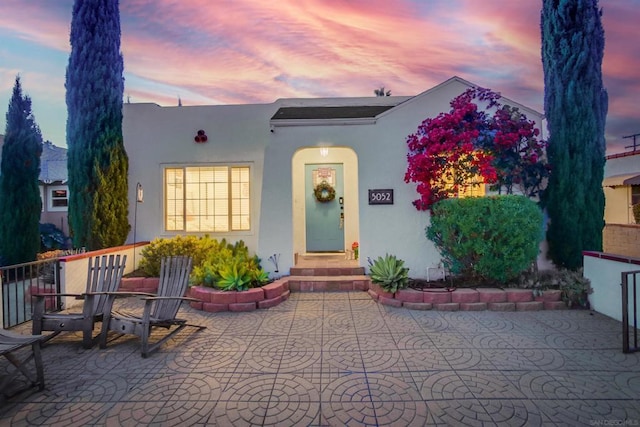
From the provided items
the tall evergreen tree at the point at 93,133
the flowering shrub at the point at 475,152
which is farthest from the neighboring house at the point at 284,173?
the flowering shrub at the point at 475,152

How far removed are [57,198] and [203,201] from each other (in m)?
9.67

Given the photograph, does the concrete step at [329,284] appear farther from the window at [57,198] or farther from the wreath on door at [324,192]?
the window at [57,198]

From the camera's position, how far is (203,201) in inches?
315

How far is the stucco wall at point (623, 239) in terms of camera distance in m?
8.79

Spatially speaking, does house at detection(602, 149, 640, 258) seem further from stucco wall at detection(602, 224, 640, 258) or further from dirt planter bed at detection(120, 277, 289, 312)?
dirt planter bed at detection(120, 277, 289, 312)

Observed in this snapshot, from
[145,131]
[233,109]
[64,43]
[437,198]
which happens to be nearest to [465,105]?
[437,198]

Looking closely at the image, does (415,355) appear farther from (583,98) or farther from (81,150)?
(81,150)

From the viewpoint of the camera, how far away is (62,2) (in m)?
7.57

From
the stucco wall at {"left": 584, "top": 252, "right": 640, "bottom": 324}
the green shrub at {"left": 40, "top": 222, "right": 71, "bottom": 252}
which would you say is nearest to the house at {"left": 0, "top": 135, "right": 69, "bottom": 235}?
the green shrub at {"left": 40, "top": 222, "right": 71, "bottom": 252}

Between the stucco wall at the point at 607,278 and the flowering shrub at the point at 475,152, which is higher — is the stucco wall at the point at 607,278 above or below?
below

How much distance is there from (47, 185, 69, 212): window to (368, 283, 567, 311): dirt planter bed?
47.5 feet

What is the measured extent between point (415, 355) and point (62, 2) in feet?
35.9

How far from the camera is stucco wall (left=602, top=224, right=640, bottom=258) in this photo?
8789mm

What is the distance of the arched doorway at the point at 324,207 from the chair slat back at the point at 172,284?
4.59 metres
